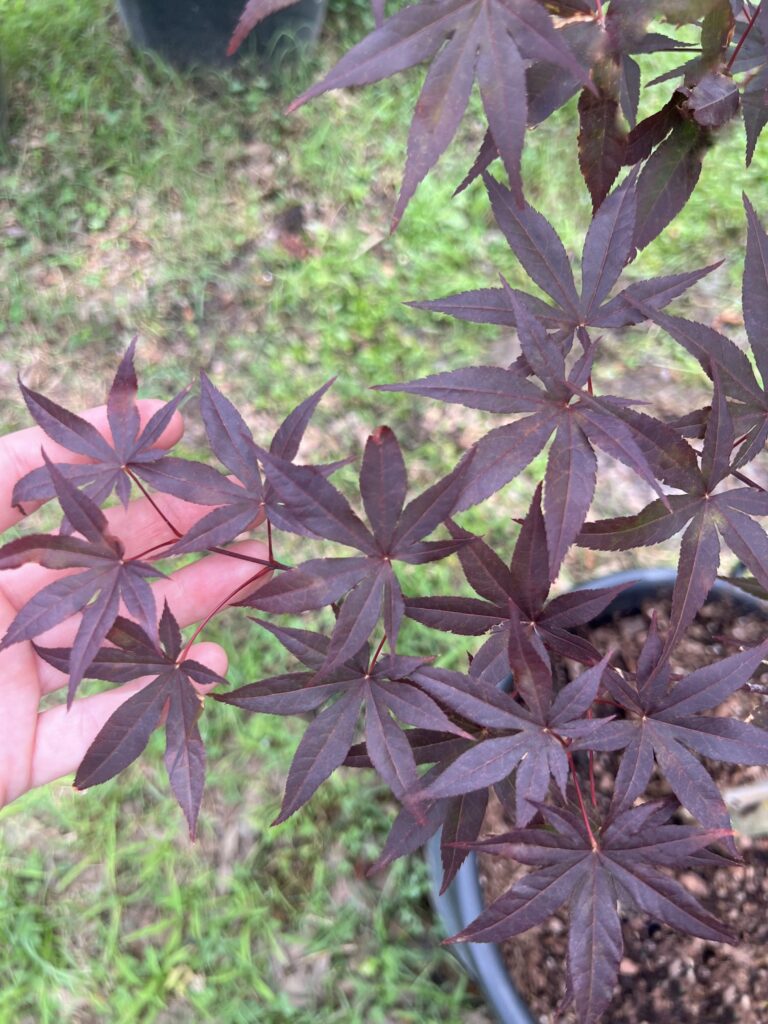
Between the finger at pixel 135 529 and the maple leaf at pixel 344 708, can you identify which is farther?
the finger at pixel 135 529

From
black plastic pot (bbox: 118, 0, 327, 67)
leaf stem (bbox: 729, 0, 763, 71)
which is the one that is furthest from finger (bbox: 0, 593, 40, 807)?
black plastic pot (bbox: 118, 0, 327, 67)

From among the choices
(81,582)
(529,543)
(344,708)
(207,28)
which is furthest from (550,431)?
(207,28)

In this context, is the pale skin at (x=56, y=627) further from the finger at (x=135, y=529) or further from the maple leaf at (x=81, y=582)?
the maple leaf at (x=81, y=582)

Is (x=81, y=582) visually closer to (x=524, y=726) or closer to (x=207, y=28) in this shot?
(x=524, y=726)

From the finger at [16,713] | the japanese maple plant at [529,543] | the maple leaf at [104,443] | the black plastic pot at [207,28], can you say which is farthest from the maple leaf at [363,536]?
the black plastic pot at [207,28]

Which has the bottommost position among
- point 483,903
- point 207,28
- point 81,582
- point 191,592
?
point 483,903

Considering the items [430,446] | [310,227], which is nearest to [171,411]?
[430,446]

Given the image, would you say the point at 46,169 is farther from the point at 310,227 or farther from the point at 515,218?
the point at 515,218
